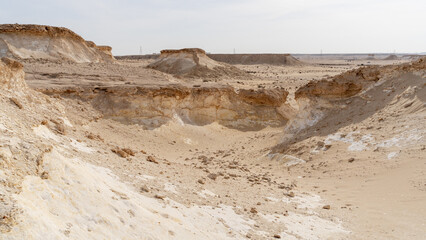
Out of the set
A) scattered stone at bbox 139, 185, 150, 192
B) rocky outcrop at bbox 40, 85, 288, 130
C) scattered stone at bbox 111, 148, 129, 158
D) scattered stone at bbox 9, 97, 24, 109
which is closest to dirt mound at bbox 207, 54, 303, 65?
rocky outcrop at bbox 40, 85, 288, 130

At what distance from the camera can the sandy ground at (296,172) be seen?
5422 millimetres

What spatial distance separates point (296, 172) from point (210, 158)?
9.76 feet

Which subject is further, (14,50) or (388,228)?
(14,50)

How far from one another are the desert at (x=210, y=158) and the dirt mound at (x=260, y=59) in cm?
4317

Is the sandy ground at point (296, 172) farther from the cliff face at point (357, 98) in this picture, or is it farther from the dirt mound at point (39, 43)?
the dirt mound at point (39, 43)

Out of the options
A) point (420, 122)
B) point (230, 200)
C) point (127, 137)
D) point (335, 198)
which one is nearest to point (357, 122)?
point (420, 122)

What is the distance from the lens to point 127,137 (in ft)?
38.9

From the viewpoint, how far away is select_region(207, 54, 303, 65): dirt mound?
5828 cm

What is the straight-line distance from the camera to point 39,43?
72.2 feet

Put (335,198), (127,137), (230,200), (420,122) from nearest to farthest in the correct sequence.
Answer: (230,200) < (335,198) < (420,122) < (127,137)

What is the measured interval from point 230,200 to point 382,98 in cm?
701

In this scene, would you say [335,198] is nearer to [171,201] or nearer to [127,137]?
[171,201]

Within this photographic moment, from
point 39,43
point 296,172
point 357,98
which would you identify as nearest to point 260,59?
point 39,43

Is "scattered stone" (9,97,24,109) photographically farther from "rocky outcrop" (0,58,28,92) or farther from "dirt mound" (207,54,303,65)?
"dirt mound" (207,54,303,65)
